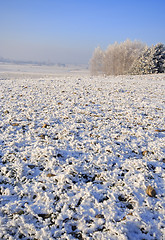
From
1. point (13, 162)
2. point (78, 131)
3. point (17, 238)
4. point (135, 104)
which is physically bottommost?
point (17, 238)

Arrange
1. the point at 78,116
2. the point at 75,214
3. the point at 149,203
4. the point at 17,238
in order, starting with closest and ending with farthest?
the point at 17,238 < the point at 75,214 < the point at 149,203 < the point at 78,116

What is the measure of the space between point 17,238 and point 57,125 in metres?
3.58

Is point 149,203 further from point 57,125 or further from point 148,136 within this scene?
point 57,125

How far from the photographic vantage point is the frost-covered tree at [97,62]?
130 ft

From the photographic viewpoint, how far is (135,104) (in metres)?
8.07

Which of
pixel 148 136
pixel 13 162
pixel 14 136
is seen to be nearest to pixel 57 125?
pixel 14 136

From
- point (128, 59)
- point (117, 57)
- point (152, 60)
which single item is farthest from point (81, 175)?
point (117, 57)

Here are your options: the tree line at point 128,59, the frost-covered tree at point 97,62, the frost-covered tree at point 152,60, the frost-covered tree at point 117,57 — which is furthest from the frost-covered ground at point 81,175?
the frost-covered tree at point 97,62

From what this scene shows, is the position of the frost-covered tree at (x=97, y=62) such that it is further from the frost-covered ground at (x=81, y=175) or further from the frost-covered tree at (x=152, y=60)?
the frost-covered ground at (x=81, y=175)

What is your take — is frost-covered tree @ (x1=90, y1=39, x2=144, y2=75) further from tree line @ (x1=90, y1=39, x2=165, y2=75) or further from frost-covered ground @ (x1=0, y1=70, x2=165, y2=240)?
frost-covered ground @ (x1=0, y1=70, x2=165, y2=240)

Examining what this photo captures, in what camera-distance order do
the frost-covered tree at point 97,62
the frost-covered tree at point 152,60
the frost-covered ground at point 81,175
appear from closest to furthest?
1. the frost-covered ground at point 81,175
2. the frost-covered tree at point 152,60
3. the frost-covered tree at point 97,62

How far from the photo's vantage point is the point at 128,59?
3241 cm

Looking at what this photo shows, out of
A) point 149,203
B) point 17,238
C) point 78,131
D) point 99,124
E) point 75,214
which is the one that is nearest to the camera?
point 17,238

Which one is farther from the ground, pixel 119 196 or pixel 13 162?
pixel 13 162
